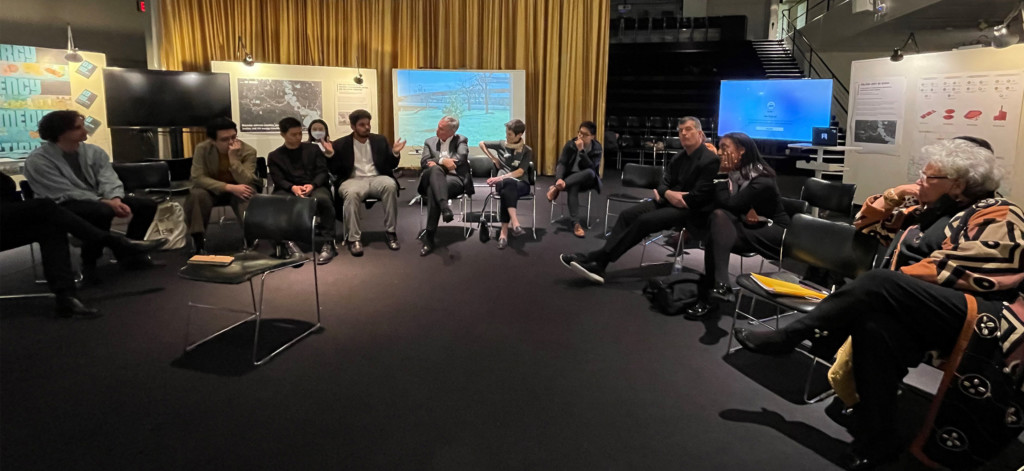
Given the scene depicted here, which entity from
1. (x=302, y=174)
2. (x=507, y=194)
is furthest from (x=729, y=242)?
(x=302, y=174)

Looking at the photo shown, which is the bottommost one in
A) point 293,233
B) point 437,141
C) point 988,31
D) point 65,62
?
point 293,233

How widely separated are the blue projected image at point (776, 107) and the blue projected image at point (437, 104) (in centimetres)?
330

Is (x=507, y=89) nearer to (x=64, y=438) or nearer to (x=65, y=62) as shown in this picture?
(x=65, y=62)

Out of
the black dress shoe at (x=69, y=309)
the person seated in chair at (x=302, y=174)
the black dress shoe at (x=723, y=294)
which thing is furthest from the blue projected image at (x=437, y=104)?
the black dress shoe at (x=69, y=309)

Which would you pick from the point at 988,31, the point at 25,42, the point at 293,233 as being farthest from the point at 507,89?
the point at 988,31

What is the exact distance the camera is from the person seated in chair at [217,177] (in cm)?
486

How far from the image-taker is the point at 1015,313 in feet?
6.51

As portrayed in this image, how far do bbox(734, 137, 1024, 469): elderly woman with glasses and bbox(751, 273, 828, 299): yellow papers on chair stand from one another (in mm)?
331

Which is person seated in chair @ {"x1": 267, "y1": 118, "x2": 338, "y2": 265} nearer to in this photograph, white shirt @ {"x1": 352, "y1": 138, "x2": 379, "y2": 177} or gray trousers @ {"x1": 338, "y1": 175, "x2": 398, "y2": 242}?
gray trousers @ {"x1": 338, "y1": 175, "x2": 398, "y2": 242}

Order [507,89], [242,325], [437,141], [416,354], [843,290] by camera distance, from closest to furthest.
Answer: [843,290] → [416,354] → [242,325] → [437,141] → [507,89]

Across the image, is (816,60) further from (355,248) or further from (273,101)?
(355,248)

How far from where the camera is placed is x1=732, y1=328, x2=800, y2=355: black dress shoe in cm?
246

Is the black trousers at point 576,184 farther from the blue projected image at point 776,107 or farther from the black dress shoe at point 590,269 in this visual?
the blue projected image at point 776,107

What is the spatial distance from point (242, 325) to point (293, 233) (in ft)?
1.95
